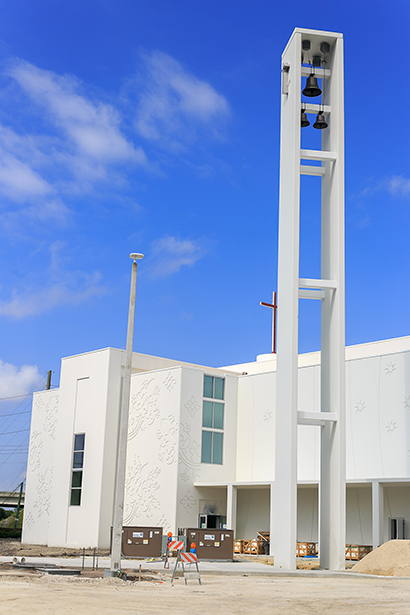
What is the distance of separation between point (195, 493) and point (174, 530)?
6.93 feet

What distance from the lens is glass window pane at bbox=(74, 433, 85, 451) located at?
35.5m

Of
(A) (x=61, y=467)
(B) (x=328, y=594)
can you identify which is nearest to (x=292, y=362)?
(B) (x=328, y=594)

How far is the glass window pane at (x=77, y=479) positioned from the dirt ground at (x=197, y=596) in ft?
54.8

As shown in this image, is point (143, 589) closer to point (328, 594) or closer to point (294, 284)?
point (328, 594)

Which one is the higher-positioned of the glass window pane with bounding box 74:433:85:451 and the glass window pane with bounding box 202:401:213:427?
the glass window pane with bounding box 202:401:213:427

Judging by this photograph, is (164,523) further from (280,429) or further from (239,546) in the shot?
(280,429)

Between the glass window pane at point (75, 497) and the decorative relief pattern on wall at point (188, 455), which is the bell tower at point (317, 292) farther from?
the glass window pane at point (75, 497)

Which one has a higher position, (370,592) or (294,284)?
(294,284)

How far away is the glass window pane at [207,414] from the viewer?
110ft

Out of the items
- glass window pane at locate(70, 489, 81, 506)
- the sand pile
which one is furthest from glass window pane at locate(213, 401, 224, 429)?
the sand pile

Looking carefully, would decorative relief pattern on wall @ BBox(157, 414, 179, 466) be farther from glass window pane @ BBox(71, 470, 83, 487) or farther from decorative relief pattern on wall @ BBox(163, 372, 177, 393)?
glass window pane @ BBox(71, 470, 83, 487)

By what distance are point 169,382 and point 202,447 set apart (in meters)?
3.40

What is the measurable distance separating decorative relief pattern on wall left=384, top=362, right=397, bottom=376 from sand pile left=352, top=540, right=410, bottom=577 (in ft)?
25.8

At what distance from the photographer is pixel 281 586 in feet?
54.7
